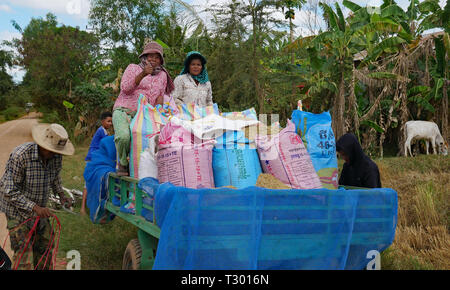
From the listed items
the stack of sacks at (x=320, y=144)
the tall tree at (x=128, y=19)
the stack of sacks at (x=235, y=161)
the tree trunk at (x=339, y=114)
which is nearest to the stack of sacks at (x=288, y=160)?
the stack of sacks at (x=235, y=161)

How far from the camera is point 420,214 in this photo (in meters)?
5.83

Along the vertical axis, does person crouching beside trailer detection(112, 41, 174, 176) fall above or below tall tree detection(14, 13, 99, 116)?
below

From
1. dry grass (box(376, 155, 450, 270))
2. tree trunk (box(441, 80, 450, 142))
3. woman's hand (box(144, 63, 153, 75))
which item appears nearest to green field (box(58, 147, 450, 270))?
dry grass (box(376, 155, 450, 270))

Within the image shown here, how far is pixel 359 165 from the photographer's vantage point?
377 cm

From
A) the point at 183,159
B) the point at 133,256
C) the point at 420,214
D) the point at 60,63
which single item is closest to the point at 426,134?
the point at 420,214

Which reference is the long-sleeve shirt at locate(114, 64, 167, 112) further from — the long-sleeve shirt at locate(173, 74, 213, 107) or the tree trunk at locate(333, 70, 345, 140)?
the tree trunk at locate(333, 70, 345, 140)

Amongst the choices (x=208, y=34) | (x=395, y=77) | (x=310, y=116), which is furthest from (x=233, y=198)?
(x=208, y=34)

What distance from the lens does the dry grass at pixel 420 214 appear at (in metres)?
4.55

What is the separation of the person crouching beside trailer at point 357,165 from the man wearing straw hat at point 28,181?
234cm

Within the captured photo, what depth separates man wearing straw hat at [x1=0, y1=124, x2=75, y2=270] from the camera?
3.04 meters

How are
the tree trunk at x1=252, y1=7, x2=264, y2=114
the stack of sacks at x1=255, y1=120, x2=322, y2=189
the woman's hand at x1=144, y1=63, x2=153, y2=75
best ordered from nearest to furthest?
1. the stack of sacks at x1=255, y1=120, x2=322, y2=189
2. the woman's hand at x1=144, y1=63, x2=153, y2=75
3. the tree trunk at x1=252, y1=7, x2=264, y2=114

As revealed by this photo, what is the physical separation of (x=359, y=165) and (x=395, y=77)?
6551mm

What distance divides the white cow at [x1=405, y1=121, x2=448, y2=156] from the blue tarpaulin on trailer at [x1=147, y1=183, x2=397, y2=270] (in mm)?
8617
